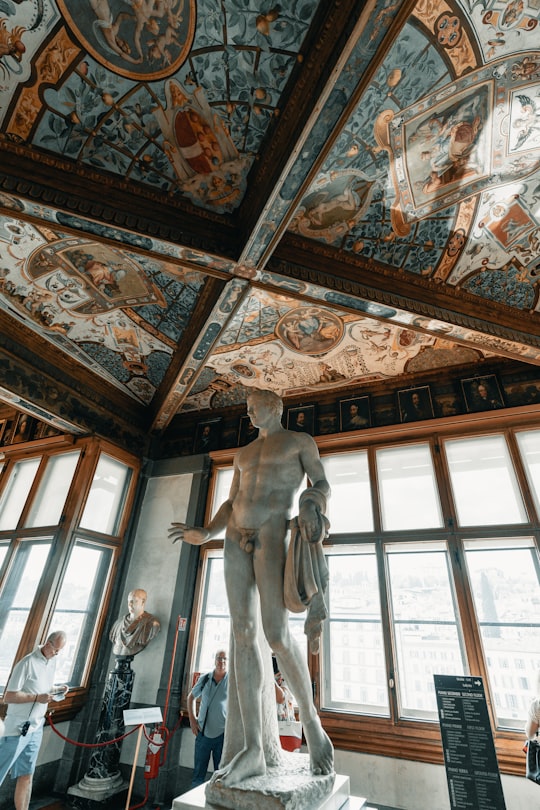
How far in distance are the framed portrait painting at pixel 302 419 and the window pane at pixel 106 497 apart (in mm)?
2892

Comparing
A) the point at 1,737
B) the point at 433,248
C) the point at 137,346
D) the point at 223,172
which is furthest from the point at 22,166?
the point at 1,737

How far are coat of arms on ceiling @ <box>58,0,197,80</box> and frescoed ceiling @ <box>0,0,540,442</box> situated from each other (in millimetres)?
11

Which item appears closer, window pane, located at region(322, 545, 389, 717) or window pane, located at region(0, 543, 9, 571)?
window pane, located at region(322, 545, 389, 717)

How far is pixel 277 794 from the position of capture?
1.96 metres

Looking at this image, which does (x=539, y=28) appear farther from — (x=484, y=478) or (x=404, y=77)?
(x=484, y=478)

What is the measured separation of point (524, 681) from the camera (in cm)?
425

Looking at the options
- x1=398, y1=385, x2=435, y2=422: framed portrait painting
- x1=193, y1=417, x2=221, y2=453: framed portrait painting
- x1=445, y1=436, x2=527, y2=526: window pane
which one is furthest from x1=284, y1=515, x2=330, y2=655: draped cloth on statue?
x1=193, y1=417, x2=221, y2=453: framed portrait painting

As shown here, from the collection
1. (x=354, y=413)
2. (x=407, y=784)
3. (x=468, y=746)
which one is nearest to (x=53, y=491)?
(x=354, y=413)

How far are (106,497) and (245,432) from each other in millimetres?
2413

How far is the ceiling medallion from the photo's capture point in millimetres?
5105

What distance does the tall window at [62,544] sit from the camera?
543 cm

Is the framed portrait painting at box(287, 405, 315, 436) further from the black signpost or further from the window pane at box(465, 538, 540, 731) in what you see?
the black signpost

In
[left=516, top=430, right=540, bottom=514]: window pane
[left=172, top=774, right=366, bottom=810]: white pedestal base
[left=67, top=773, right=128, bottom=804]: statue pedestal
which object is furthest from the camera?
[left=516, top=430, right=540, bottom=514]: window pane

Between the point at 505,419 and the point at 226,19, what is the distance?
5.13 meters
